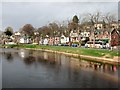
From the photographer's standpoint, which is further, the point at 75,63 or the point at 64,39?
the point at 64,39

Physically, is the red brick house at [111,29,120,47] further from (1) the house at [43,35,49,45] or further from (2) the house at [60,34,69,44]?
(1) the house at [43,35,49,45]

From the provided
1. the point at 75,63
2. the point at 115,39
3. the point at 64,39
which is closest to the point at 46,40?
the point at 64,39

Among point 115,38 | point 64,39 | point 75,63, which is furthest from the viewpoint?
point 64,39

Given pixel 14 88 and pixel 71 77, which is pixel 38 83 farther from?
pixel 71 77

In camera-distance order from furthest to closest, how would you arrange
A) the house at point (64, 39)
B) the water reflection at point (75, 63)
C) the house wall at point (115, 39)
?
the house at point (64, 39), the house wall at point (115, 39), the water reflection at point (75, 63)

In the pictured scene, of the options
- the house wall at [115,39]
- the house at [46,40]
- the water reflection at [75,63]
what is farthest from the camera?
the house at [46,40]

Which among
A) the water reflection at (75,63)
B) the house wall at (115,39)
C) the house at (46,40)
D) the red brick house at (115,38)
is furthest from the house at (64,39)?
the water reflection at (75,63)

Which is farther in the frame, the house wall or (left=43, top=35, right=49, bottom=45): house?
(left=43, top=35, right=49, bottom=45): house

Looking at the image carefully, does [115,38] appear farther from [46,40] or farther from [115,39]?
[46,40]

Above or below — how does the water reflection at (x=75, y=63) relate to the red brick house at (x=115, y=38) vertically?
below

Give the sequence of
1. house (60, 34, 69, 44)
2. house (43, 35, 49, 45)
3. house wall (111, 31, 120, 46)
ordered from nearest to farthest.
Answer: house wall (111, 31, 120, 46)
house (60, 34, 69, 44)
house (43, 35, 49, 45)

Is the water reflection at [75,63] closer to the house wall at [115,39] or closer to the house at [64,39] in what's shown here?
the house wall at [115,39]

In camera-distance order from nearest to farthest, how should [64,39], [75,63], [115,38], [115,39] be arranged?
[75,63]
[115,39]
[115,38]
[64,39]

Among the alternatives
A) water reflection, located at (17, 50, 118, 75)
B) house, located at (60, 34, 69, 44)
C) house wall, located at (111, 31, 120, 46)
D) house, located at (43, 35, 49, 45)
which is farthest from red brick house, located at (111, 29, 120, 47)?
house, located at (43, 35, 49, 45)
